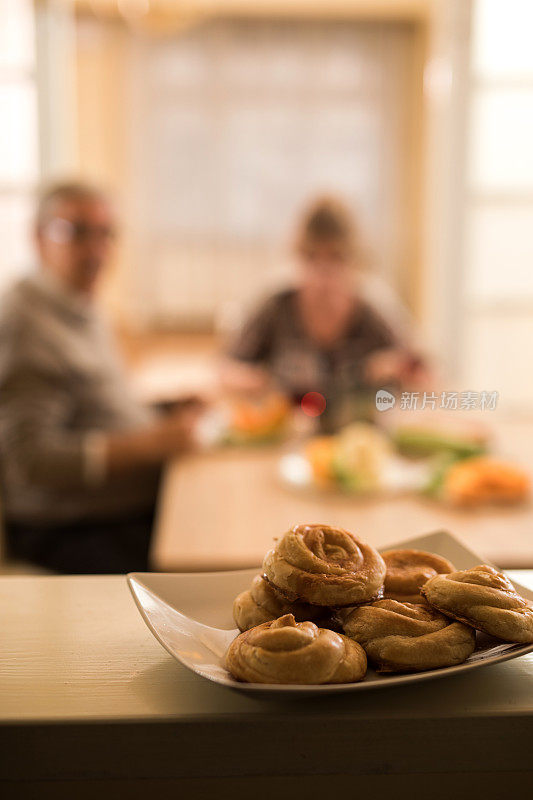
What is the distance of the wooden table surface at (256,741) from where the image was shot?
0.51 metres

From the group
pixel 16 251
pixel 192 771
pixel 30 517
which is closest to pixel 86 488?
pixel 30 517

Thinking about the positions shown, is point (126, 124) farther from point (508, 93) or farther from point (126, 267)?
point (508, 93)

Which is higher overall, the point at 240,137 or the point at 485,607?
the point at 240,137

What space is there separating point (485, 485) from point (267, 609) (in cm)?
106

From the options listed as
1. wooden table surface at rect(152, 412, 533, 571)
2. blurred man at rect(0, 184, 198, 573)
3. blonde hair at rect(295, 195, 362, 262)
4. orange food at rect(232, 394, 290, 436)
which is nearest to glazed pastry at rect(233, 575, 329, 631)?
wooden table surface at rect(152, 412, 533, 571)

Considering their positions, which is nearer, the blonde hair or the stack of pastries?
the stack of pastries

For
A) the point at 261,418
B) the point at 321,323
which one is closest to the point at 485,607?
the point at 261,418

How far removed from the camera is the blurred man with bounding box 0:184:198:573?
1.81 metres

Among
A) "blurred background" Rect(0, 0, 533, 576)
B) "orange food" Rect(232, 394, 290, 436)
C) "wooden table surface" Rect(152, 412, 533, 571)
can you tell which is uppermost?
"blurred background" Rect(0, 0, 533, 576)

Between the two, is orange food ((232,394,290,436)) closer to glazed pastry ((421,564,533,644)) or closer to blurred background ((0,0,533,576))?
glazed pastry ((421,564,533,644))

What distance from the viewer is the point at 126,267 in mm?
6738

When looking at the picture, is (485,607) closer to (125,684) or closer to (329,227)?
(125,684)

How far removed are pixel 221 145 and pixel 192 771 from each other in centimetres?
645

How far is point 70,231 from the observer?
1.98 m
